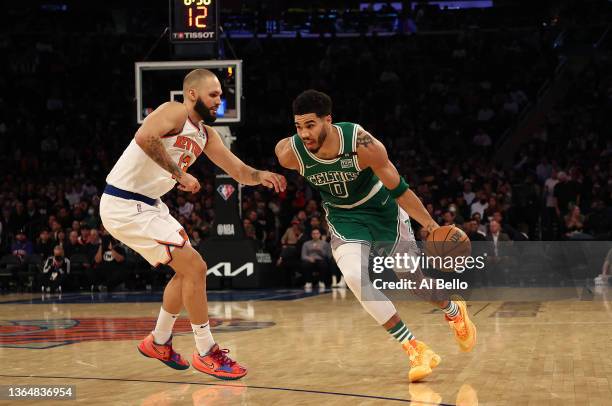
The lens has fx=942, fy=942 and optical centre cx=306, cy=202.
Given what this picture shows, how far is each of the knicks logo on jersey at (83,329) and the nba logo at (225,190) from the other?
558 centimetres

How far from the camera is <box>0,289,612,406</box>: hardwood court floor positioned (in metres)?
5.51

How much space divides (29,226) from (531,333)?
13109 millimetres

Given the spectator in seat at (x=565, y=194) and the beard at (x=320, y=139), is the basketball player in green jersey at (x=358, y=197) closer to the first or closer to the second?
the beard at (x=320, y=139)

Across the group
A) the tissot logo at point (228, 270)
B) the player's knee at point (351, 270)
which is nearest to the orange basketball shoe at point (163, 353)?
the player's knee at point (351, 270)

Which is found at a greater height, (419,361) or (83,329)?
(419,361)

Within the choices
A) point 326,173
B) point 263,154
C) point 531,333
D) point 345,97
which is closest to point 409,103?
point 345,97

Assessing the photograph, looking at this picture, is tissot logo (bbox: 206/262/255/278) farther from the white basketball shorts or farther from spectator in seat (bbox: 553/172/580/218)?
the white basketball shorts

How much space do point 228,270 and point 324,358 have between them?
9.54m

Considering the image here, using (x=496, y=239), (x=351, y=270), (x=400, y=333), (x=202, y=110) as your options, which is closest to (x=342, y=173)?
(x=351, y=270)

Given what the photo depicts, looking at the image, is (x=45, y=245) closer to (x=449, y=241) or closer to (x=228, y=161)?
(x=228, y=161)

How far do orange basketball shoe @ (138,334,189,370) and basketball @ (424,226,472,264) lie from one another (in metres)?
1.90

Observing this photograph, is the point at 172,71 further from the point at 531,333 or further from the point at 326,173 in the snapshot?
the point at 326,173

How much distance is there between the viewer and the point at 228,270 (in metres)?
16.7

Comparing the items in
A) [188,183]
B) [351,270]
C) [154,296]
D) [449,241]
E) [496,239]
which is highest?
[188,183]
